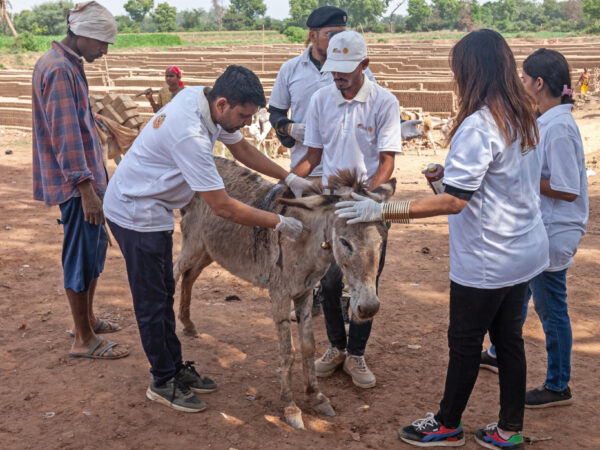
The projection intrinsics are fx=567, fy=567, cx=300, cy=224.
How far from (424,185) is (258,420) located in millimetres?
7900

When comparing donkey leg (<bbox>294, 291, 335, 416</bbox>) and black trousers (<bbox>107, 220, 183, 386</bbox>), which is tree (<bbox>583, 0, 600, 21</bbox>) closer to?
donkey leg (<bbox>294, 291, 335, 416</bbox>)

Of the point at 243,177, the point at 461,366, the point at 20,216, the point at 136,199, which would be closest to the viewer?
the point at 461,366

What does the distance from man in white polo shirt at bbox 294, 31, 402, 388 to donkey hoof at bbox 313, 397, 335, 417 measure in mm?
412

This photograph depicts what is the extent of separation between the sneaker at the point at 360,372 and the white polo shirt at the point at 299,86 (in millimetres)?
1763

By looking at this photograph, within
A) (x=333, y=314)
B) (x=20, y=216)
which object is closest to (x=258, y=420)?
(x=333, y=314)

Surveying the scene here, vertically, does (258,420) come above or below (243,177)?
below

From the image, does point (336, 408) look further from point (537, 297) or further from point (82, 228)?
point (82, 228)

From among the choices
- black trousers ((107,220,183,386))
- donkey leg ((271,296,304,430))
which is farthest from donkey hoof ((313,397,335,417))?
black trousers ((107,220,183,386))

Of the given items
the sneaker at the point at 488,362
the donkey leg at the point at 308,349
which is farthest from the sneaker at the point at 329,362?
the sneaker at the point at 488,362

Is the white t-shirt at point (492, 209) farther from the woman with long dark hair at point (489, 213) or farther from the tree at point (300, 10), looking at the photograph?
the tree at point (300, 10)

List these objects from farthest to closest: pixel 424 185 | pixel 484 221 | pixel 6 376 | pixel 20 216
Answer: pixel 424 185 < pixel 20 216 < pixel 6 376 < pixel 484 221

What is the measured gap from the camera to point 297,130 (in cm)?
493

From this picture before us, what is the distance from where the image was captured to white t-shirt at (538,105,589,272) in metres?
3.60

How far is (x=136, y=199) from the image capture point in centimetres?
352
